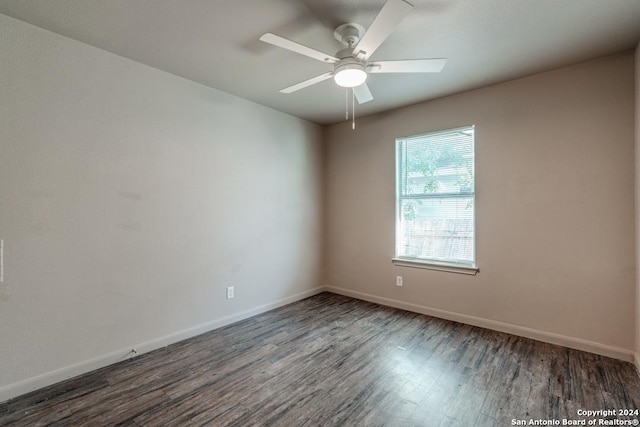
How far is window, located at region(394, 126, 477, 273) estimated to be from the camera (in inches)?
129

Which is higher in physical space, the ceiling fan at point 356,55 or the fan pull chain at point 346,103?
the fan pull chain at point 346,103

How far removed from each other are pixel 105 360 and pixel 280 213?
226 cm

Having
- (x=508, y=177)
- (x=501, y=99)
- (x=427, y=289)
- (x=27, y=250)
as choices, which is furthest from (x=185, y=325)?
(x=501, y=99)

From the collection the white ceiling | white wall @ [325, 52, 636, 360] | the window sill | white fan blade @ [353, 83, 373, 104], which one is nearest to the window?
the window sill

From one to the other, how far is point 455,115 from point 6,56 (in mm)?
3838

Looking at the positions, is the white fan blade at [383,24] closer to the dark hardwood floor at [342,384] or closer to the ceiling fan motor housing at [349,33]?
the ceiling fan motor housing at [349,33]

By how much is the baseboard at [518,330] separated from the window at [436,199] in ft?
1.86

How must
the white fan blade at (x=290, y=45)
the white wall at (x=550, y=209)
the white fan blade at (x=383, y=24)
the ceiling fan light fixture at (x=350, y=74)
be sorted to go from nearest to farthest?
the white fan blade at (x=383, y=24)
the white fan blade at (x=290, y=45)
the ceiling fan light fixture at (x=350, y=74)
the white wall at (x=550, y=209)

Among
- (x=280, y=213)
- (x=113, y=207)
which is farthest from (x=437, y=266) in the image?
(x=113, y=207)

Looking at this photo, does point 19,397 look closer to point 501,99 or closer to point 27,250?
point 27,250

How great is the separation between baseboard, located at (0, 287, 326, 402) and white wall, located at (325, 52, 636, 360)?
2152mm

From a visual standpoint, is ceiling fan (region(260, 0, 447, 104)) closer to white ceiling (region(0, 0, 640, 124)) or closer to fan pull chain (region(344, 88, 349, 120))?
white ceiling (region(0, 0, 640, 124))

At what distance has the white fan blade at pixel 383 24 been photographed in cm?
149

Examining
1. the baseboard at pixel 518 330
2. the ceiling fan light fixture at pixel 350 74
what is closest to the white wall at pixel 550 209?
the baseboard at pixel 518 330
